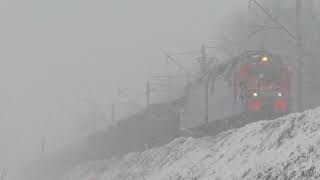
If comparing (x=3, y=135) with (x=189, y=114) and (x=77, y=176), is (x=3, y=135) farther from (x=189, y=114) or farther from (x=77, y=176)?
(x=189, y=114)

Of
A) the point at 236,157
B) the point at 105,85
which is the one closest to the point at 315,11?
the point at 236,157

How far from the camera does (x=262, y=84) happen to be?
30.6 metres

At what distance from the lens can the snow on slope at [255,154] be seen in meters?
14.8

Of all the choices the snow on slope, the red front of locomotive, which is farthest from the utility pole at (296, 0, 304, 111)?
the red front of locomotive

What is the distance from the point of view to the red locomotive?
2984 cm

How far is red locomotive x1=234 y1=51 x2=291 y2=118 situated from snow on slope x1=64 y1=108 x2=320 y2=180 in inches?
125

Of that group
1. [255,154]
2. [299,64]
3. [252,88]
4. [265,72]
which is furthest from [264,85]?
[255,154]

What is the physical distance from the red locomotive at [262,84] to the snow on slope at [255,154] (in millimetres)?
3173

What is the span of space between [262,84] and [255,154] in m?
12.6

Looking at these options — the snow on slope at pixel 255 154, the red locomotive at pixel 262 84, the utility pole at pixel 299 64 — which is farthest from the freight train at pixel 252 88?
the utility pole at pixel 299 64

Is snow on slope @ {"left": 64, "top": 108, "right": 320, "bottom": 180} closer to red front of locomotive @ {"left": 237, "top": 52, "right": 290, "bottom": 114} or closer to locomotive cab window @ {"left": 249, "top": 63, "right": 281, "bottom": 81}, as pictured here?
red front of locomotive @ {"left": 237, "top": 52, "right": 290, "bottom": 114}

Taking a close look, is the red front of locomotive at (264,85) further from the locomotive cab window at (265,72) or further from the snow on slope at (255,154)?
the snow on slope at (255,154)

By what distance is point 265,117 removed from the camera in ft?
100

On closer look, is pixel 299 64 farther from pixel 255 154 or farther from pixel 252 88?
pixel 252 88
